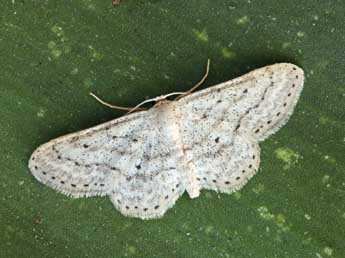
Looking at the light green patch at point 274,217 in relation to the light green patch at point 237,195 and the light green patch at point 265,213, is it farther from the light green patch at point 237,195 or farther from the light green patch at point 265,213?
the light green patch at point 237,195

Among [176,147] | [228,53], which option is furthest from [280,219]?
[228,53]

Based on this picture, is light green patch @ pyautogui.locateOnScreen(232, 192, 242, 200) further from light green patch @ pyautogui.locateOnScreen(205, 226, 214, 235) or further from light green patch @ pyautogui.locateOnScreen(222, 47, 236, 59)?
light green patch @ pyautogui.locateOnScreen(222, 47, 236, 59)

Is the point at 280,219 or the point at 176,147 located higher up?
the point at 176,147

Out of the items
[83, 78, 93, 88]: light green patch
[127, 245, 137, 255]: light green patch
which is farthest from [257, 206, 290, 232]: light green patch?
[83, 78, 93, 88]: light green patch

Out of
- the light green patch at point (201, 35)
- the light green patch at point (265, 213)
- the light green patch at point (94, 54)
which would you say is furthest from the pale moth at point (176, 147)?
the light green patch at point (94, 54)

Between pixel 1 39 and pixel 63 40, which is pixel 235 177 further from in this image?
pixel 1 39

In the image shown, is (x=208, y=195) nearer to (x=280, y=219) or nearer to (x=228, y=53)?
(x=280, y=219)

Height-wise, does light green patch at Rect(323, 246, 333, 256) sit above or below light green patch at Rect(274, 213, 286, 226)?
below

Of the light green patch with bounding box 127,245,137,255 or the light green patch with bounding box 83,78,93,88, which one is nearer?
the light green patch with bounding box 83,78,93,88
